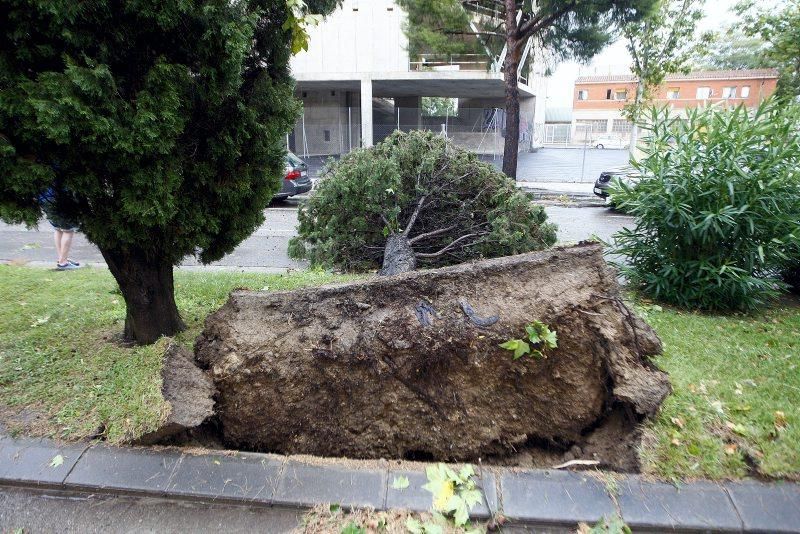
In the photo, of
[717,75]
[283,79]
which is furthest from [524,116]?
[283,79]

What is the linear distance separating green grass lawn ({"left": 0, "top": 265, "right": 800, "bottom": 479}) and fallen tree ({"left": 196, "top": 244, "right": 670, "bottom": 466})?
0.32 metres

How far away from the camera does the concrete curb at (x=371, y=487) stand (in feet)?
7.49

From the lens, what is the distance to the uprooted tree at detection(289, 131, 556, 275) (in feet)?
18.7

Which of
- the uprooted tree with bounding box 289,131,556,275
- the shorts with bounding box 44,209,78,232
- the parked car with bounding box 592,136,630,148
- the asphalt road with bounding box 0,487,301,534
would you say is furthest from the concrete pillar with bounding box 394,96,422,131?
the asphalt road with bounding box 0,487,301,534

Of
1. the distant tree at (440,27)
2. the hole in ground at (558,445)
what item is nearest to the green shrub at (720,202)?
the hole in ground at (558,445)

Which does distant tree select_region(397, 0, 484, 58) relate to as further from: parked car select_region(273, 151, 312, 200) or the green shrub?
the green shrub

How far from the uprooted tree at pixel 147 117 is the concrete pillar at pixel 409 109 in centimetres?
2558

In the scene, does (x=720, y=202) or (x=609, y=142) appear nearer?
(x=720, y=202)

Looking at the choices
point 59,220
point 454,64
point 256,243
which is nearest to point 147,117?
point 59,220

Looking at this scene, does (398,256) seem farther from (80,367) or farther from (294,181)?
(294,181)

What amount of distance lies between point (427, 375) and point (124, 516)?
160 centimetres

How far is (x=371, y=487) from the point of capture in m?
2.43

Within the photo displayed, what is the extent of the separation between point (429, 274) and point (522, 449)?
1.16 metres

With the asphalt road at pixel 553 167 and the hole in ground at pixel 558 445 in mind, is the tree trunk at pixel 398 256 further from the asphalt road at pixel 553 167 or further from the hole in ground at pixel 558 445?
the asphalt road at pixel 553 167
